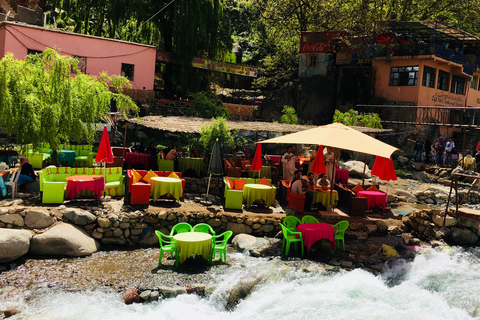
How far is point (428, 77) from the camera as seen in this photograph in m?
28.5

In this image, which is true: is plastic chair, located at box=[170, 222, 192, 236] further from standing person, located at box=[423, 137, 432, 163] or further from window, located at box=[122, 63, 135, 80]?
standing person, located at box=[423, 137, 432, 163]

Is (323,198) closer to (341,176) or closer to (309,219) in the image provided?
(309,219)

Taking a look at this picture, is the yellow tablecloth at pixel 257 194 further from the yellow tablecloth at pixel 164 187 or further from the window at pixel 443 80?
the window at pixel 443 80

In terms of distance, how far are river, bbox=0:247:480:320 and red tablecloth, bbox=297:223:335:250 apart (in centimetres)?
95

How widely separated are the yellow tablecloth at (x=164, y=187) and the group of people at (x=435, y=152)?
18.0m

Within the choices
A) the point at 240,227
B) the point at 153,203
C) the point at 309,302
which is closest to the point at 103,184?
the point at 153,203

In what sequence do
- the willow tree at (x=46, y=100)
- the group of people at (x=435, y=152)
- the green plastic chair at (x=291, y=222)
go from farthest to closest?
the group of people at (x=435, y=152)
the willow tree at (x=46, y=100)
the green plastic chair at (x=291, y=222)

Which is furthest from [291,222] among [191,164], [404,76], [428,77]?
[428,77]

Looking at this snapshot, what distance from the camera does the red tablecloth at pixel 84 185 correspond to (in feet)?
39.8

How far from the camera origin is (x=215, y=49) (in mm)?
32062

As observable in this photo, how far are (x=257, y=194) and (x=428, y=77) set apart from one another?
20.5m

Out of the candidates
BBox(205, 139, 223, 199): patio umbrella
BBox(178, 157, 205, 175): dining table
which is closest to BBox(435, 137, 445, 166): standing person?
BBox(178, 157, 205, 175): dining table

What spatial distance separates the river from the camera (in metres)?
8.30

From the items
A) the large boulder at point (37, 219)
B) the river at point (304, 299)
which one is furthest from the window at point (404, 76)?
the large boulder at point (37, 219)
